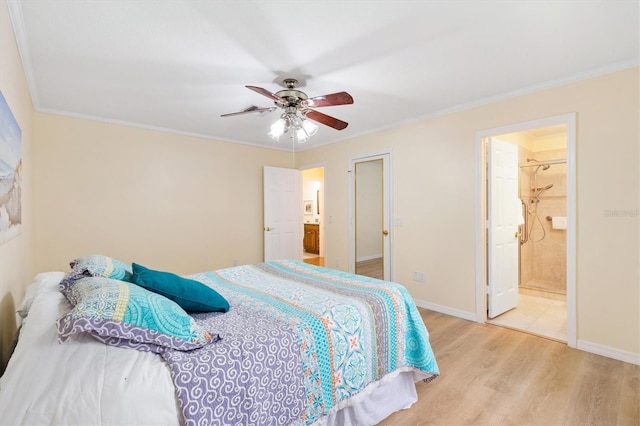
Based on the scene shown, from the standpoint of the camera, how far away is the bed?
96cm

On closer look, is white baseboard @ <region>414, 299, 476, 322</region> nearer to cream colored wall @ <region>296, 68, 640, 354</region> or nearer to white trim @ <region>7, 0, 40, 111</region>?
cream colored wall @ <region>296, 68, 640, 354</region>

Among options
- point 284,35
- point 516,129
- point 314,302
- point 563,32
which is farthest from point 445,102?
point 314,302

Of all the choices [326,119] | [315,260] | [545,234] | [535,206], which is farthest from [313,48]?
[315,260]

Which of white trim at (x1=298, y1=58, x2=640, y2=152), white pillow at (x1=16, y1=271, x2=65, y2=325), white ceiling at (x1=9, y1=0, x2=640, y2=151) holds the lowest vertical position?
white pillow at (x1=16, y1=271, x2=65, y2=325)

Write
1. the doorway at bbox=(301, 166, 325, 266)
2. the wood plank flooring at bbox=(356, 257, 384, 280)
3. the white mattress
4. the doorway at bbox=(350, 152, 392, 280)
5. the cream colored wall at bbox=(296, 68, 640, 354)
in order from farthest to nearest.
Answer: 1. the doorway at bbox=(301, 166, 325, 266)
2. the wood plank flooring at bbox=(356, 257, 384, 280)
3. the doorway at bbox=(350, 152, 392, 280)
4. the cream colored wall at bbox=(296, 68, 640, 354)
5. the white mattress

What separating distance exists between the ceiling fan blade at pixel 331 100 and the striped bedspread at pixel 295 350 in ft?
4.58

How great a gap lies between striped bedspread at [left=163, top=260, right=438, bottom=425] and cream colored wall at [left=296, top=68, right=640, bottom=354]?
1.75 meters

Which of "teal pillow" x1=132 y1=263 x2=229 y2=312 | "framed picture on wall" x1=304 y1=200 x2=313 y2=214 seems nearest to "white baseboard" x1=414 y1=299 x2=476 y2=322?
"teal pillow" x1=132 y1=263 x2=229 y2=312

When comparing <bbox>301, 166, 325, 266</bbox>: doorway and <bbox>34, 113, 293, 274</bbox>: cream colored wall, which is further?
<bbox>301, 166, 325, 266</bbox>: doorway

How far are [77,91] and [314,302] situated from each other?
311cm

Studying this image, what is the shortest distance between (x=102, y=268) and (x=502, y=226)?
386 cm

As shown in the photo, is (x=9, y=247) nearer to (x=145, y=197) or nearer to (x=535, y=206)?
(x=145, y=197)

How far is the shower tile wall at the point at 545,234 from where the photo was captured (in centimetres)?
451

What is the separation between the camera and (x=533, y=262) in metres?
4.80
